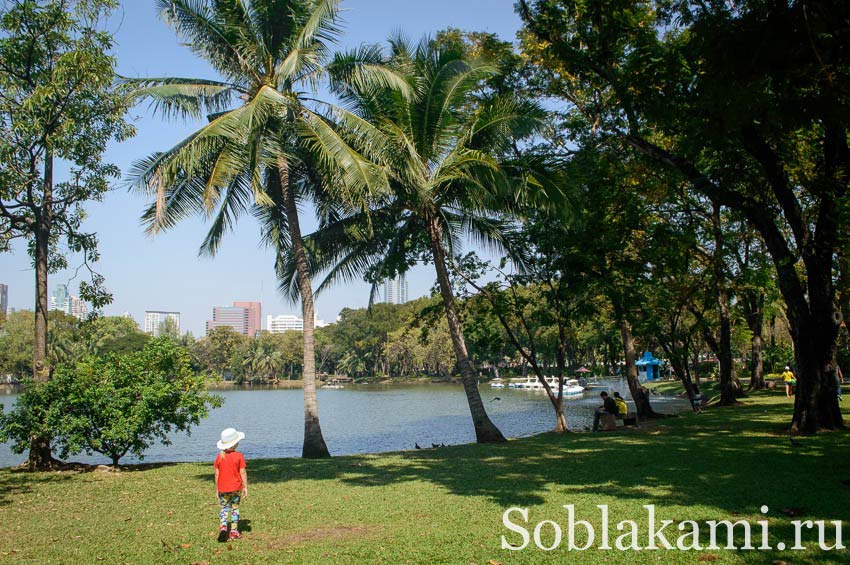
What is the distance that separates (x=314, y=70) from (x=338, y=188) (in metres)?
3.25

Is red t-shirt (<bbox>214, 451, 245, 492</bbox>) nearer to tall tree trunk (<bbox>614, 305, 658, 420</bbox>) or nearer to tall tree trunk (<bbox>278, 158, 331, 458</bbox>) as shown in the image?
tall tree trunk (<bbox>278, 158, 331, 458</bbox>)

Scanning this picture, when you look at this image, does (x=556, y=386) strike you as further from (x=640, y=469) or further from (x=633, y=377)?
(x=640, y=469)

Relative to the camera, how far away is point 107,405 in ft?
43.1

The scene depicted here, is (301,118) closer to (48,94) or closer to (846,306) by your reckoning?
(48,94)

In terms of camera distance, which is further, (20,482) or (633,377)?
(633,377)

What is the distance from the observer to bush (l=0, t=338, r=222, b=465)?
12.8 meters

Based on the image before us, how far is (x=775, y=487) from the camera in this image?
8.02 m

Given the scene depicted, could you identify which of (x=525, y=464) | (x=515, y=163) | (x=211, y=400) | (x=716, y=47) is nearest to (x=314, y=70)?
(x=515, y=163)

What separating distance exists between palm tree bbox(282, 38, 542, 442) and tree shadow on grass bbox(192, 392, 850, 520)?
4125mm

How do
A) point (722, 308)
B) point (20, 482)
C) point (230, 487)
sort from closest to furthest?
point (230, 487) < point (20, 482) < point (722, 308)

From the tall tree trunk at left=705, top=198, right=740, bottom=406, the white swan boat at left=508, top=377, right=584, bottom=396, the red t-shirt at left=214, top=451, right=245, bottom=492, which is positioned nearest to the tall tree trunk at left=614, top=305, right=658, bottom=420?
the tall tree trunk at left=705, top=198, right=740, bottom=406

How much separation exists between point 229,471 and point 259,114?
8.31 metres

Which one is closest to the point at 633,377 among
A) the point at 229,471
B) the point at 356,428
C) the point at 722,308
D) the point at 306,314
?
the point at 722,308

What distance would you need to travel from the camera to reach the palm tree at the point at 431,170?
1532cm
